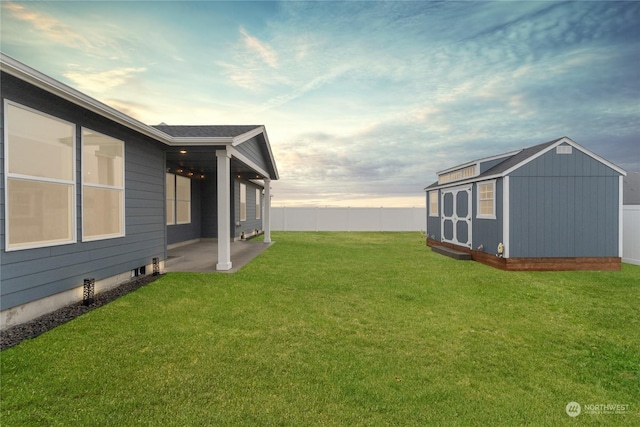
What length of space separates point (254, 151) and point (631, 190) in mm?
16817

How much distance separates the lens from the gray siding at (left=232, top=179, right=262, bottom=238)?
14305 millimetres

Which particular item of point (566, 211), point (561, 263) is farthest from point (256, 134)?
point (561, 263)

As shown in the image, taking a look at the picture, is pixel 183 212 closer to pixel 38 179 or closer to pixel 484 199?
pixel 38 179

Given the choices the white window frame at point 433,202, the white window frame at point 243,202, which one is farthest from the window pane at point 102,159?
the white window frame at point 433,202

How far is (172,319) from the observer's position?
4254 millimetres

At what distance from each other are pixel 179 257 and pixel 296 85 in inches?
324

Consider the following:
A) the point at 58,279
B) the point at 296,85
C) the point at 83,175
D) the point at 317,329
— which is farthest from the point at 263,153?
the point at 317,329

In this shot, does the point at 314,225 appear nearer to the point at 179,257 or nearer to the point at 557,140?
the point at 179,257

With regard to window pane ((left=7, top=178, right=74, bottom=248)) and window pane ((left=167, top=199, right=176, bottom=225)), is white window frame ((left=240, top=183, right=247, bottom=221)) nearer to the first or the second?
window pane ((left=167, top=199, right=176, bottom=225))

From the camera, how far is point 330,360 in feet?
10.0

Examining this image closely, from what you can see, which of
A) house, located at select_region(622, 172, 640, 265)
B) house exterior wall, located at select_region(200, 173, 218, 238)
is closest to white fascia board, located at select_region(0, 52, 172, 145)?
house exterior wall, located at select_region(200, 173, 218, 238)

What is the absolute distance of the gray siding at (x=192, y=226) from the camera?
11.6 m

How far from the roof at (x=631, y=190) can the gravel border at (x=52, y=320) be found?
1800cm

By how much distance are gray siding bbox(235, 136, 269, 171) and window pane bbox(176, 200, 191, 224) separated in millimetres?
3871
